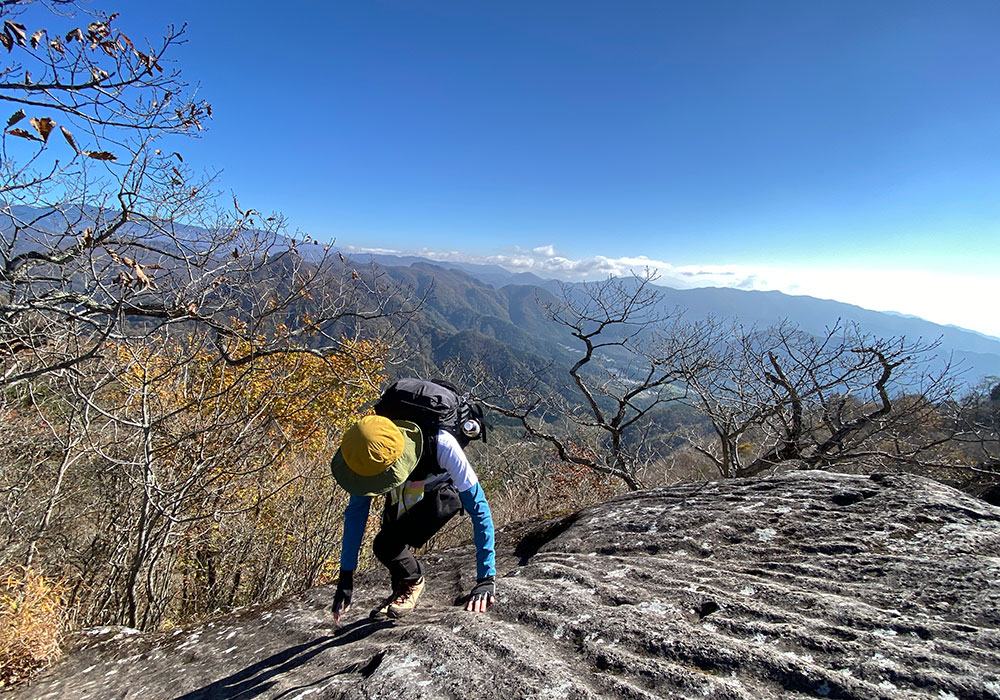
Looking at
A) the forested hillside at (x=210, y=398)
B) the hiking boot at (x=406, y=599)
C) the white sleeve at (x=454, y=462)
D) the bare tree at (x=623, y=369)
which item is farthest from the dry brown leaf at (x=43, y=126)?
the bare tree at (x=623, y=369)

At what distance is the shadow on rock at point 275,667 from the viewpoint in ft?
8.79

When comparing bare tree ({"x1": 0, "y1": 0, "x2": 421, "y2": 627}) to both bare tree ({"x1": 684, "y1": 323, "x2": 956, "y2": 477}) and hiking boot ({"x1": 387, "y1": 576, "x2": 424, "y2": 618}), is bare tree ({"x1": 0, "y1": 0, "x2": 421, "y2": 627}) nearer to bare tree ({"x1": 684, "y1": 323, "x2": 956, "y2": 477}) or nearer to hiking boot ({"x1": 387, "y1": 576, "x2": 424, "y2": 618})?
hiking boot ({"x1": 387, "y1": 576, "x2": 424, "y2": 618})

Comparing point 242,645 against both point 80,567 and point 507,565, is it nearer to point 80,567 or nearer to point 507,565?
point 507,565

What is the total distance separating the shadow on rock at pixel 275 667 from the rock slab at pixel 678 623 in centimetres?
2

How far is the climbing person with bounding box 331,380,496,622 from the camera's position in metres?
2.69

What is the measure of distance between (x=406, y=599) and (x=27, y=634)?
3.11 m

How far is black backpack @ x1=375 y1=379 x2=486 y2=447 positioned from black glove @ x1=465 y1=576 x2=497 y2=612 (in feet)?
3.21

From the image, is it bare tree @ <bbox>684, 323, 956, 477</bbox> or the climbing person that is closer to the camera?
the climbing person

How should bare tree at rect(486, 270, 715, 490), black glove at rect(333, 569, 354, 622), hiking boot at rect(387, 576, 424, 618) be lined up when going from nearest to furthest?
black glove at rect(333, 569, 354, 622) < hiking boot at rect(387, 576, 424, 618) < bare tree at rect(486, 270, 715, 490)

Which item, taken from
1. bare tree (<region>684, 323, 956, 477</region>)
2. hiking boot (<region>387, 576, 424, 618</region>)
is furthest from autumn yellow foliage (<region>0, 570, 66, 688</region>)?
bare tree (<region>684, 323, 956, 477</region>)

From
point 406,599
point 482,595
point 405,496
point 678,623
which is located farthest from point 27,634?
point 678,623

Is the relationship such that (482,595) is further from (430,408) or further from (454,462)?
(430,408)

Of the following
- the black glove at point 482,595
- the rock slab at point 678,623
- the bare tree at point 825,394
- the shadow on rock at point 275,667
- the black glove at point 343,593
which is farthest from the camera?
the bare tree at point 825,394

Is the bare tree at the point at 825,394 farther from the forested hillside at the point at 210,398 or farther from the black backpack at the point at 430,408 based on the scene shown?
the black backpack at the point at 430,408
